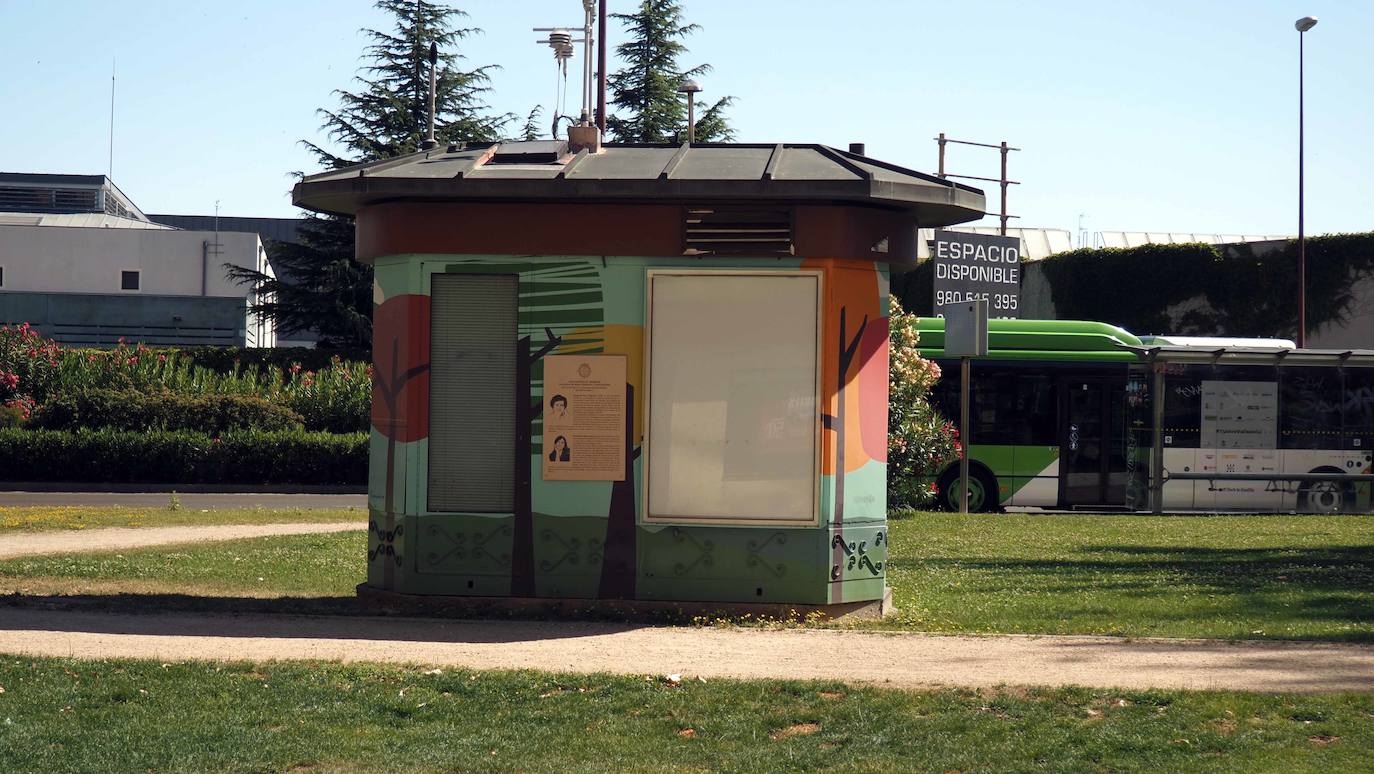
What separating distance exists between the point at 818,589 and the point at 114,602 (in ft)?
19.5

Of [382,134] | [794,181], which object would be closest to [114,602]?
[794,181]

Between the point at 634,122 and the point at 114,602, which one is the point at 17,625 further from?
the point at 634,122

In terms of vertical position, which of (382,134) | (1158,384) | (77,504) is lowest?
(77,504)

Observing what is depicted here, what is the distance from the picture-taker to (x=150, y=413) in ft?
103

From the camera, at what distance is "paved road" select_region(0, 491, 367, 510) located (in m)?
25.5

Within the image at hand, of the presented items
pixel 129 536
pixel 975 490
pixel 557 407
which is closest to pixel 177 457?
pixel 129 536

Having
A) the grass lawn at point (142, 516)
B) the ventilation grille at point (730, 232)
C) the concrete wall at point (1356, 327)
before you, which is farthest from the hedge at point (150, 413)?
the concrete wall at point (1356, 327)

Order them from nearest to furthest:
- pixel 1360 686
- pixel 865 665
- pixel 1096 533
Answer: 1. pixel 1360 686
2. pixel 865 665
3. pixel 1096 533

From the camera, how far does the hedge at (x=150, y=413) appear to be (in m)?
31.4

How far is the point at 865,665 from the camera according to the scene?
9164mm

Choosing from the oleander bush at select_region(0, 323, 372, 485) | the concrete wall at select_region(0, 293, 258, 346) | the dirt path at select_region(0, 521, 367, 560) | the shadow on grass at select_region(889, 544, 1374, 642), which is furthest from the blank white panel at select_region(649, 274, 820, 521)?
the concrete wall at select_region(0, 293, 258, 346)

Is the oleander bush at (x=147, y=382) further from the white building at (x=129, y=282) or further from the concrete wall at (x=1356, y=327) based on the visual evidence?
the concrete wall at (x=1356, y=327)

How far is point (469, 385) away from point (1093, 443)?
53.5ft

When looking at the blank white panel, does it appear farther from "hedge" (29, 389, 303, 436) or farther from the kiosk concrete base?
"hedge" (29, 389, 303, 436)
